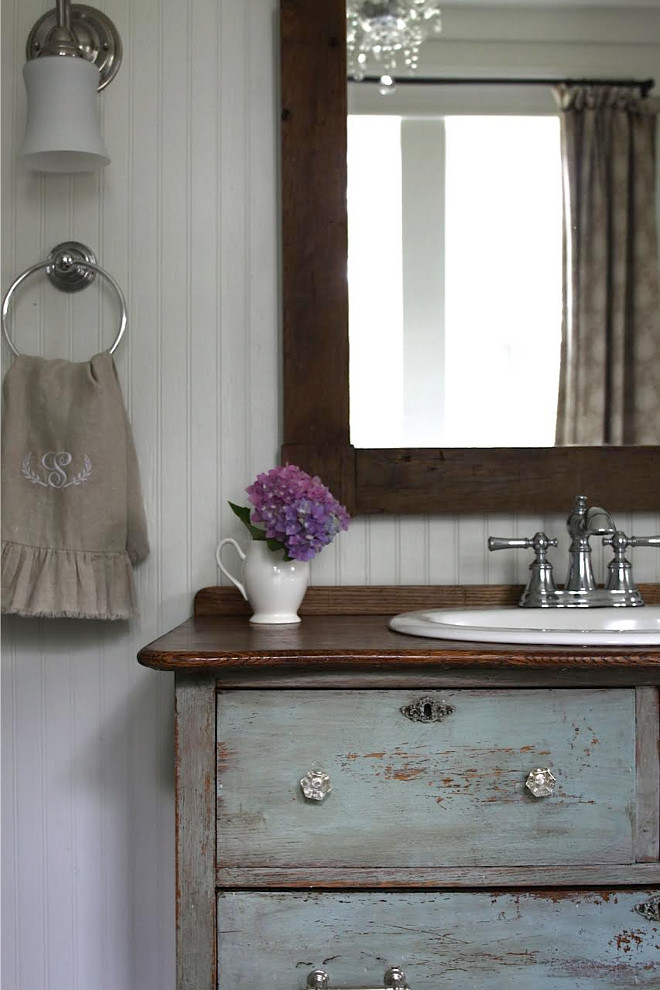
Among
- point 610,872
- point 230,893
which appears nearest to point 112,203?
point 230,893

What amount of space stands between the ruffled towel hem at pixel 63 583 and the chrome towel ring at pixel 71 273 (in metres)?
0.32

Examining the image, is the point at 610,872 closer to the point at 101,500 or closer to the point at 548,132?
the point at 101,500

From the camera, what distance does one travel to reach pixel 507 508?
1556mm

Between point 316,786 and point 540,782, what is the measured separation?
0.79ft

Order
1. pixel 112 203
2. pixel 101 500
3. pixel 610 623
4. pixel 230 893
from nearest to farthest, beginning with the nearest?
pixel 230 893
pixel 610 623
pixel 101 500
pixel 112 203

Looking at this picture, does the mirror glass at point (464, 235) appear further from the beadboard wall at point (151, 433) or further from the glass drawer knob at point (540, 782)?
the glass drawer knob at point (540, 782)

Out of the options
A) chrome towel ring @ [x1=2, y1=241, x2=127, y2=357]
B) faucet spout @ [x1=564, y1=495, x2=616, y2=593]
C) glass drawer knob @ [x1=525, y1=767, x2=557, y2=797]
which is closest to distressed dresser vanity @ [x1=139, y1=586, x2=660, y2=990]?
glass drawer knob @ [x1=525, y1=767, x2=557, y2=797]

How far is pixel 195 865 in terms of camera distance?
107 centimetres

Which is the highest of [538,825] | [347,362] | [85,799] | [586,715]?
[347,362]

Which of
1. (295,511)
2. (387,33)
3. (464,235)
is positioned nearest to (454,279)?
(464,235)

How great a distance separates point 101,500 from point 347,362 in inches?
16.9

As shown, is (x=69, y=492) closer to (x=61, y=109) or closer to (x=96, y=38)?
(x=61, y=109)

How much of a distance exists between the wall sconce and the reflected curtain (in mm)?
716

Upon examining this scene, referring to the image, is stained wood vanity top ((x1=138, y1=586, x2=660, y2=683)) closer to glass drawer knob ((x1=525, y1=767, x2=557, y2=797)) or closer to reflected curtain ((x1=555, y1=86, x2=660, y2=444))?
glass drawer knob ((x1=525, y1=767, x2=557, y2=797))
